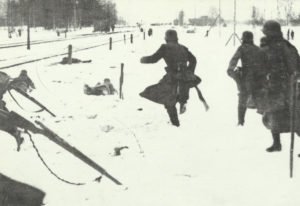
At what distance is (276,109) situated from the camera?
6.60 metres

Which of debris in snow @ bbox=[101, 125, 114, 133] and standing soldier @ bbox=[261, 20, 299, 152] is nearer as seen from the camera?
standing soldier @ bbox=[261, 20, 299, 152]

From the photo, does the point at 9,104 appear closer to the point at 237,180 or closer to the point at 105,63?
the point at 237,180

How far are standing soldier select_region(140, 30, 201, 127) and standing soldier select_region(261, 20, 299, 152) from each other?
216cm

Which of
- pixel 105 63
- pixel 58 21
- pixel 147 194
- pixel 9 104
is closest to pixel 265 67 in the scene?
pixel 147 194

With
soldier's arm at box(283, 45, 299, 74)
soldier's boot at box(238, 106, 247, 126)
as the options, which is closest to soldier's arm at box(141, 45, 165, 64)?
soldier's boot at box(238, 106, 247, 126)

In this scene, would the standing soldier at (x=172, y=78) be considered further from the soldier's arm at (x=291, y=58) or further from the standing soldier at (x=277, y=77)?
the soldier's arm at (x=291, y=58)

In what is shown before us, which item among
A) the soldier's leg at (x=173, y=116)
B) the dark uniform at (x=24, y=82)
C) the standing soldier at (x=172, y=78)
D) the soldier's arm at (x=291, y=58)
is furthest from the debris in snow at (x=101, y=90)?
the soldier's arm at (x=291, y=58)

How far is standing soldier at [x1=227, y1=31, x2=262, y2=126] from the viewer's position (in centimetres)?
830

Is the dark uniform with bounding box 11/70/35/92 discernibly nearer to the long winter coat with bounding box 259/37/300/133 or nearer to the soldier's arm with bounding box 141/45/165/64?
the soldier's arm with bounding box 141/45/165/64

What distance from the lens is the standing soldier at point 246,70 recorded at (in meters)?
8.30

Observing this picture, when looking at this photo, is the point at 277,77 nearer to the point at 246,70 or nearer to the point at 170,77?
the point at 246,70

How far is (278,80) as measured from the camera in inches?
262

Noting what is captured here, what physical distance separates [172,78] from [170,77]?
40 millimetres

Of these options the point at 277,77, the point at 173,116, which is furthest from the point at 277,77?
the point at 173,116
